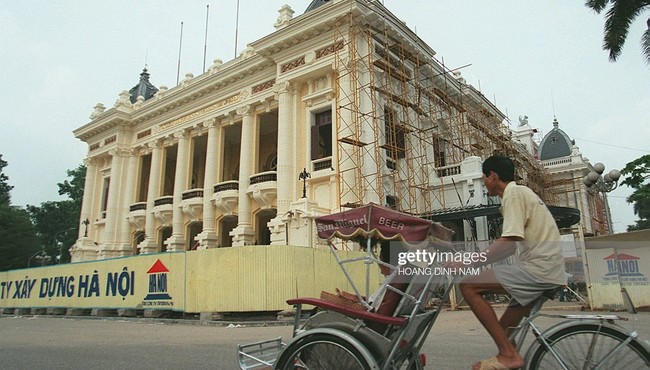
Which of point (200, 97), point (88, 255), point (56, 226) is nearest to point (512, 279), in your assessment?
point (200, 97)

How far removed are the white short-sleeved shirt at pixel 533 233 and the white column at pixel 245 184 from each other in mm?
18537

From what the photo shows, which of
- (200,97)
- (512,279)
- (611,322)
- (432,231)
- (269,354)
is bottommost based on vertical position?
(269,354)

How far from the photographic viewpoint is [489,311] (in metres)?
2.89

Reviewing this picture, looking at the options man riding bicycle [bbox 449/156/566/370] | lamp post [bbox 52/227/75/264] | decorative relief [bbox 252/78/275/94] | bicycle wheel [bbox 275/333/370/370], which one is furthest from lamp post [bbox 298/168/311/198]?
lamp post [bbox 52/227/75/264]

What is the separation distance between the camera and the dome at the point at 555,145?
41.4 meters

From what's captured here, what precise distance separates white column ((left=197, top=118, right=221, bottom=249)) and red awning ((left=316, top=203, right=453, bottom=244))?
18870 mm

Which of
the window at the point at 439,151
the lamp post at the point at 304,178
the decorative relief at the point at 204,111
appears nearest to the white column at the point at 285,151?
the lamp post at the point at 304,178

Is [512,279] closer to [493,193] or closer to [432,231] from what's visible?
[493,193]

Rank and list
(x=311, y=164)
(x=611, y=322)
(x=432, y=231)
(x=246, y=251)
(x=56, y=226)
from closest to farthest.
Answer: (x=611, y=322)
(x=432, y=231)
(x=246, y=251)
(x=311, y=164)
(x=56, y=226)

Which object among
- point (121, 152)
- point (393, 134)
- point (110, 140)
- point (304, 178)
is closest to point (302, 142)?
point (304, 178)

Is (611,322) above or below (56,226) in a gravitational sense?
below

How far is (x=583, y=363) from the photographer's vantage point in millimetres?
2848

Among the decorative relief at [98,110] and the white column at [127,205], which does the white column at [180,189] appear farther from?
the decorative relief at [98,110]

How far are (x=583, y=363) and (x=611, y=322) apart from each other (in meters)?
0.32
